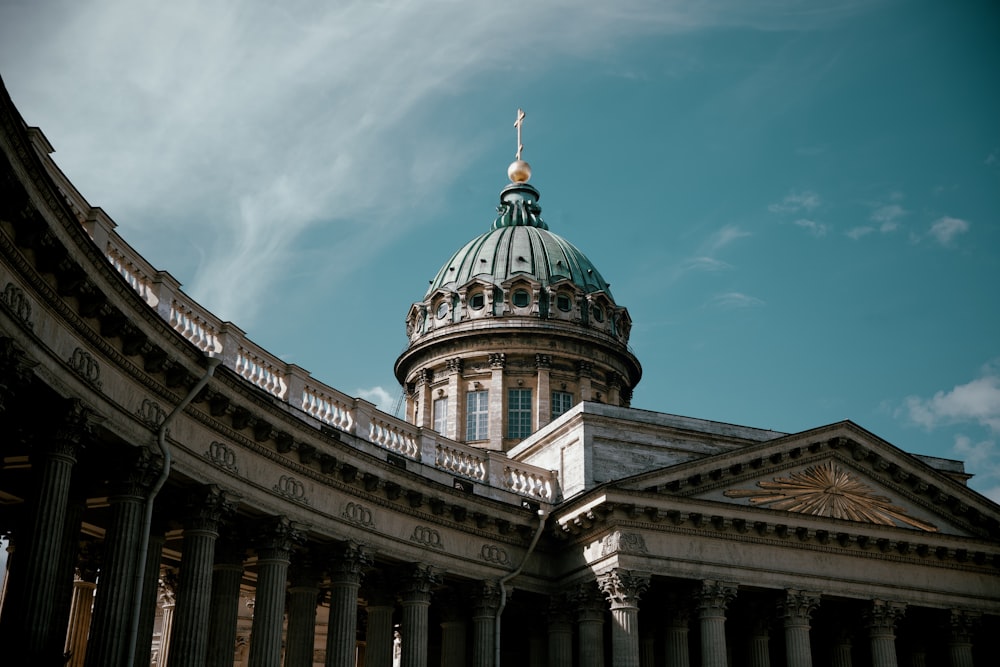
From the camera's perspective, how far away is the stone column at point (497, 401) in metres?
52.8

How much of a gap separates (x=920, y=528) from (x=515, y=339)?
72.4 ft

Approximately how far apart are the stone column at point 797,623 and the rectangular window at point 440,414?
2214 cm

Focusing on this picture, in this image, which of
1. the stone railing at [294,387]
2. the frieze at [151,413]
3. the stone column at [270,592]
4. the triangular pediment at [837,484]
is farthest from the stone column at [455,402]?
the frieze at [151,413]

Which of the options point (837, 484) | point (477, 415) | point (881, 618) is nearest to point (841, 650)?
point (881, 618)

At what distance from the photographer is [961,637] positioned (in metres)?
37.8

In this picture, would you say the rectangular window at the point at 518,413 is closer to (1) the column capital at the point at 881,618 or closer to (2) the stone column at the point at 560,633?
(2) the stone column at the point at 560,633

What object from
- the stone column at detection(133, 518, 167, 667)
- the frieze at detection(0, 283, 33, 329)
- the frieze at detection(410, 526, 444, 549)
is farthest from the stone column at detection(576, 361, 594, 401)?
the frieze at detection(0, 283, 33, 329)

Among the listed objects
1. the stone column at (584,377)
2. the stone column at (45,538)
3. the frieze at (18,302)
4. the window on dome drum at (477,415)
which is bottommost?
the stone column at (45,538)

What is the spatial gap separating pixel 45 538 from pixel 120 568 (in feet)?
9.15

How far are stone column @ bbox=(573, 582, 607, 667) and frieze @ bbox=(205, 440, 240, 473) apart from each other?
1238 cm

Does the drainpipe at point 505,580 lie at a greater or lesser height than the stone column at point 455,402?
lesser

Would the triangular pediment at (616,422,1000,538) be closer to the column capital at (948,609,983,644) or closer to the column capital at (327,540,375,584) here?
the column capital at (948,609,983,644)

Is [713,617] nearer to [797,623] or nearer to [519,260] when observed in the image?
[797,623]

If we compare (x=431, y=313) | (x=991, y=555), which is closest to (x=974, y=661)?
(x=991, y=555)
